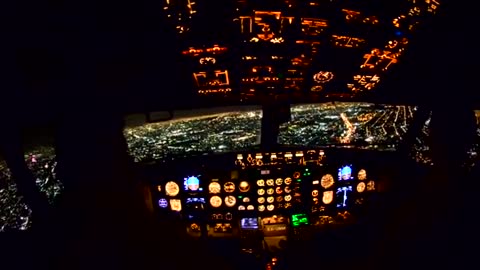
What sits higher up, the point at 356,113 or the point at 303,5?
the point at 303,5

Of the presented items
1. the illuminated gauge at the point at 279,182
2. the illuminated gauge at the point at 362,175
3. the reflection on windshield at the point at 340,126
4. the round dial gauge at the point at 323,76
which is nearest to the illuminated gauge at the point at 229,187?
the illuminated gauge at the point at 279,182

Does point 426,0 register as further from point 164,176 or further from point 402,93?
point 164,176

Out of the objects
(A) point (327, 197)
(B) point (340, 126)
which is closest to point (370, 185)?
(A) point (327, 197)

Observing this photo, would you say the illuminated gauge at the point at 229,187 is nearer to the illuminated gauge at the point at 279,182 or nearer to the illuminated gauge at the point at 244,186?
the illuminated gauge at the point at 244,186

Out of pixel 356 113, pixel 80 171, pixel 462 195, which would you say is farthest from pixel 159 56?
pixel 356 113

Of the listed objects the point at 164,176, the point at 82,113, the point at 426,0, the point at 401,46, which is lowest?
the point at 164,176

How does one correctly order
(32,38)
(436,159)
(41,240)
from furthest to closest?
(436,159) → (41,240) → (32,38)

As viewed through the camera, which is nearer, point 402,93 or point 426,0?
point 426,0
